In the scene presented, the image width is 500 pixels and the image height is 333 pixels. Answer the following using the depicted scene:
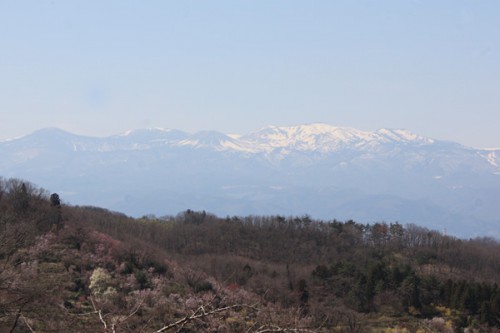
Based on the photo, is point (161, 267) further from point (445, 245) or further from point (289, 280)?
point (445, 245)

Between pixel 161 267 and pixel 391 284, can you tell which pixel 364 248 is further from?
pixel 161 267

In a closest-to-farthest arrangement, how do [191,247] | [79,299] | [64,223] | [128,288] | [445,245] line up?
[79,299]
[128,288]
[64,223]
[191,247]
[445,245]

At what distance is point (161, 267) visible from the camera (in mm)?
45438

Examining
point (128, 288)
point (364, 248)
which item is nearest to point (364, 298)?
point (128, 288)

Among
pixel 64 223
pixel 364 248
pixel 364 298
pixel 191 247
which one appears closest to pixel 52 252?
pixel 64 223

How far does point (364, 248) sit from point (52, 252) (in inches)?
1937

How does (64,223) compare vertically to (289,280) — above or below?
above

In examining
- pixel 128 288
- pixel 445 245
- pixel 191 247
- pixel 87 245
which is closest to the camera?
pixel 128 288

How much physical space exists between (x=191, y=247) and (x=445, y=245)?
35655 mm

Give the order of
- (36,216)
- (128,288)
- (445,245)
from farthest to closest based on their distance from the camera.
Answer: (445,245) < (36,216) < (128,288)

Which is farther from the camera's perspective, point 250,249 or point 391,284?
point 250,249

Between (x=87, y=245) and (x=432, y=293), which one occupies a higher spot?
(x=87, y=245)

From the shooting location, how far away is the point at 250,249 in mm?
79500

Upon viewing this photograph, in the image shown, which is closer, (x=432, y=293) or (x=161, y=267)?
(x=161, y=267)
